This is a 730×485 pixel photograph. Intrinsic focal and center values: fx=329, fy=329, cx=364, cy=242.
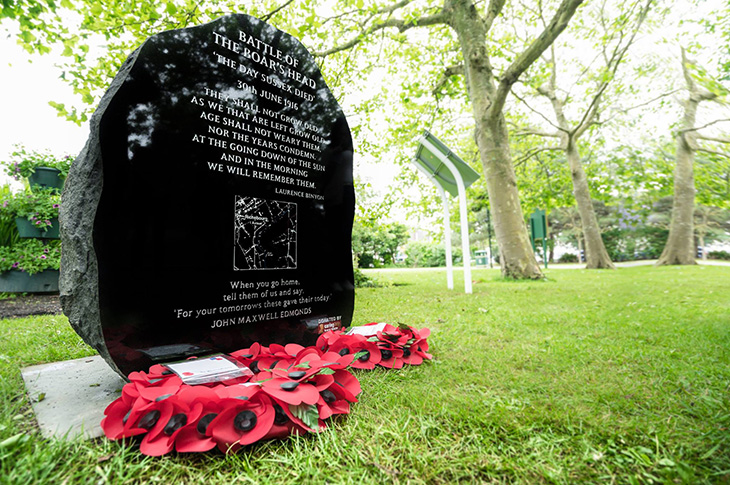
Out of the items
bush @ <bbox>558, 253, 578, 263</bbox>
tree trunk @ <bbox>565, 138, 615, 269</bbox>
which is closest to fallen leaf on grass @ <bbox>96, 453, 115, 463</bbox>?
tree trunk @ <bbox>565, 138, 615, 269</bbox>

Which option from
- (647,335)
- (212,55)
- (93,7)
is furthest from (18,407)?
(93,7)

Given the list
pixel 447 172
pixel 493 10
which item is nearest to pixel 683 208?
pixel 493 10

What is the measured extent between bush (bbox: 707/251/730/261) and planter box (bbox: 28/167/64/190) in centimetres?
3129

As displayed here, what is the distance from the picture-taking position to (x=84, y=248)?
1643mm

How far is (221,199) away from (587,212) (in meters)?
13.7

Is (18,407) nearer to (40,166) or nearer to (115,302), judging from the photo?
(115,302)

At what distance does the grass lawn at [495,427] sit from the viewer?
3.44 feet

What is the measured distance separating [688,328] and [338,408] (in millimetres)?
3152

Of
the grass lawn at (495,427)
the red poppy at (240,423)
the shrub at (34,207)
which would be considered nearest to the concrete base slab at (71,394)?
the grass lawn at (495,427)

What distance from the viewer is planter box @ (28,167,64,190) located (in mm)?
5719

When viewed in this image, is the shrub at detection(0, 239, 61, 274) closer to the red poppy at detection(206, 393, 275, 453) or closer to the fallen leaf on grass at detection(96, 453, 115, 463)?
the fallen leaf on grass at detection(96, 453, 115, 463)

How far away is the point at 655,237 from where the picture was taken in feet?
73.4

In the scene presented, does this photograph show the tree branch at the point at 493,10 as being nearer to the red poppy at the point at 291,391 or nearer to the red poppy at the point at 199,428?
the red poppy at the point at 291,391

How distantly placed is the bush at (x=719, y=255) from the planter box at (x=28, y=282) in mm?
31203
